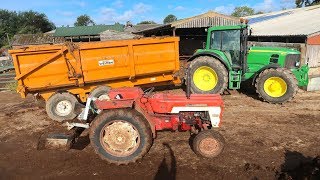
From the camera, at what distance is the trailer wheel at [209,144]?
17.2 feet

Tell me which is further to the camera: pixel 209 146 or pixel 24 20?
pixel 24 20

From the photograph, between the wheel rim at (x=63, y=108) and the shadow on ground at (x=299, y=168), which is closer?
the shadow on ground at (x=299, y=168)

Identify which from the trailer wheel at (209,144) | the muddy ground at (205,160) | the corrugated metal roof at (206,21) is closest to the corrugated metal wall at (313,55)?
the corrugated metal roof at (206,21)

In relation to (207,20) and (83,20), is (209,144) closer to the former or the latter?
(207,20)

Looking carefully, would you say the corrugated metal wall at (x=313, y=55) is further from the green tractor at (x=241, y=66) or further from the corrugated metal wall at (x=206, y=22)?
the green tractor at (x=241, y=66)

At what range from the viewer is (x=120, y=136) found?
5.16 m

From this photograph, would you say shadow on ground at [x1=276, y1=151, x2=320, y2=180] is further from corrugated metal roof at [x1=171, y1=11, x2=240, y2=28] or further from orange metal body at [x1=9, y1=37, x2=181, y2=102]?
corrugated metal roof at [x1=171, y1=11, x2=240, y2=28]

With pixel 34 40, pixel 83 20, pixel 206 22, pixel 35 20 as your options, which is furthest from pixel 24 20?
pixel 206 22

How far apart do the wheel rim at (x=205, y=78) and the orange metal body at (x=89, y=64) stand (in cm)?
114

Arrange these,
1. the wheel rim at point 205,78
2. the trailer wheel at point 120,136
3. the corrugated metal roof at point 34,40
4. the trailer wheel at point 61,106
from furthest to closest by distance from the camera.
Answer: the corrugated metal roof at point 34,40, the wheel rim at point 205,78, the trailer wheel at point 61,106, the trailer wheel at point 120,136

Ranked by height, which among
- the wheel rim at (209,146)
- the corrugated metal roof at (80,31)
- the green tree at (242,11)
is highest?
the green tree at (242,11)

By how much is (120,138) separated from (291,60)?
6.64 metres

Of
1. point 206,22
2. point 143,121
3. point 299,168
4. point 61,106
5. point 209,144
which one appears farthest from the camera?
point 206,22

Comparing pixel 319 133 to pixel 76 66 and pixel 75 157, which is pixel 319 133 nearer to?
pixel 75 157
